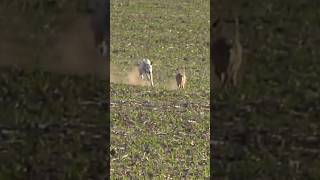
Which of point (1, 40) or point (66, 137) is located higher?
point (1, 40)

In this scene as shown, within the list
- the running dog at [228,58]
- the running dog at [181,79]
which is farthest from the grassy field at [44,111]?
the running dog at [181,79]

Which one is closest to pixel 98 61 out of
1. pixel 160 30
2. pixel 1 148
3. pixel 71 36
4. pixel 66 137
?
A: pixel 71 36

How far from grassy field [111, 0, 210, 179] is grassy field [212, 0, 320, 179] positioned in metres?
0.58

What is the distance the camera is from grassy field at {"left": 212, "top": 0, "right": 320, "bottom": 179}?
158cm

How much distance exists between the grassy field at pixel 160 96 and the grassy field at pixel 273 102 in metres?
0.58

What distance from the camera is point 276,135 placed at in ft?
5.41

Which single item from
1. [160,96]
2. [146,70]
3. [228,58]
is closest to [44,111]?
[228,58]

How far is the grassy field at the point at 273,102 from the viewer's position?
1581 millimetres

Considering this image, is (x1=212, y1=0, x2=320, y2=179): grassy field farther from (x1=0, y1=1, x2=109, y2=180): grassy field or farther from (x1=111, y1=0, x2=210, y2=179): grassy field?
(x1=111, y1=0, x2=210, y2=179): grassy field

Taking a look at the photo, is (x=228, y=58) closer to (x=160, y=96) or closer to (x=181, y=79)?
(x=160, y=96)

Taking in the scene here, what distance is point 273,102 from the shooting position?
5.35 ft

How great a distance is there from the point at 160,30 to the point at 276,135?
20.5 feet

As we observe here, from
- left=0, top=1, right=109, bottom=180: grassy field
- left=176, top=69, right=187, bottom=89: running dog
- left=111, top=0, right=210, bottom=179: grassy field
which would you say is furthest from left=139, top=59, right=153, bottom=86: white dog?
left=0, top=1, right=109, bottom=180: grassy field

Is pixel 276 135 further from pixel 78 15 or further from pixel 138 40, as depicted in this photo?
pixel 138 40
